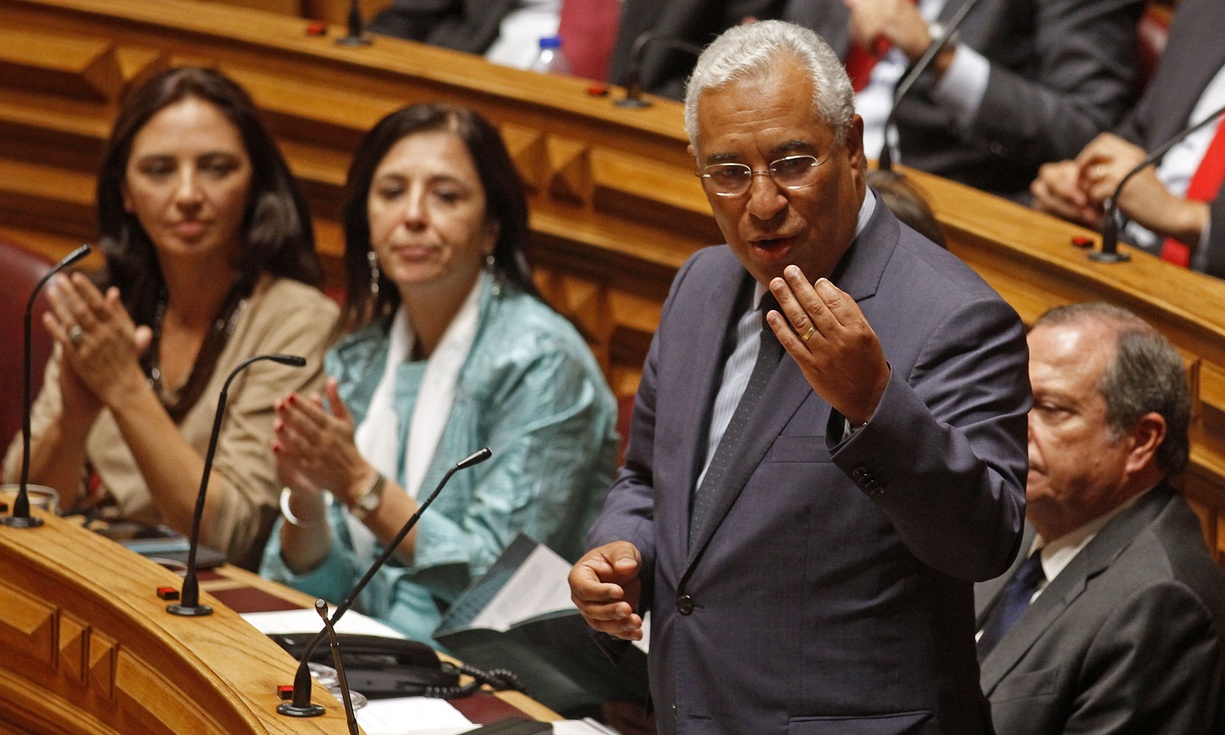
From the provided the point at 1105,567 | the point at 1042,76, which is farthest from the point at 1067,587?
the point at 1042,76

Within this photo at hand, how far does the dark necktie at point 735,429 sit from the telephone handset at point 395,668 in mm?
511

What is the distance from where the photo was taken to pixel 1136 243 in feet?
8.61

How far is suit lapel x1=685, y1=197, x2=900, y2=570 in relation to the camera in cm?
146

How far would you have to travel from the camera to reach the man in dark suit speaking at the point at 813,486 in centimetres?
140

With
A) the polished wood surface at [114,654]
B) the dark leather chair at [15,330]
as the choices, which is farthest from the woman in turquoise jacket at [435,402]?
the dark leather chair at [15,330]

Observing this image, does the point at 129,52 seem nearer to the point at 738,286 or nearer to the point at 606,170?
the point at 606,170

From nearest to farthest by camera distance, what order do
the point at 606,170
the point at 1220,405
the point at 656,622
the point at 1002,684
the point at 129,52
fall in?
the point at 656,622, the point at 1002,684, the point at 1220,405, the point at 606,170, the point at 129,52

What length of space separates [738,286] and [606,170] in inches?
56.2

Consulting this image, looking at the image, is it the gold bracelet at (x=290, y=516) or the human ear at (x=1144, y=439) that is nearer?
the human ear at (x=1144, y=439)

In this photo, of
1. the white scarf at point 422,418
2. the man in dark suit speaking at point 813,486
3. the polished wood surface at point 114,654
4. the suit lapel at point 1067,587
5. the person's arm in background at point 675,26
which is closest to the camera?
the man in dark suit speaking at point 813,486

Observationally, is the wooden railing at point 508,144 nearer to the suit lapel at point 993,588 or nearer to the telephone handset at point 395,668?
the suit lapel at point 993,588

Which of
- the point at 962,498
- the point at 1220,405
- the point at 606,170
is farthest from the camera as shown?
the point at 606,170

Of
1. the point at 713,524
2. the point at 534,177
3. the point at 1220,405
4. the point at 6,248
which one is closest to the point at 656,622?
the point at 713,524

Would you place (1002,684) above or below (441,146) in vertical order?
below
